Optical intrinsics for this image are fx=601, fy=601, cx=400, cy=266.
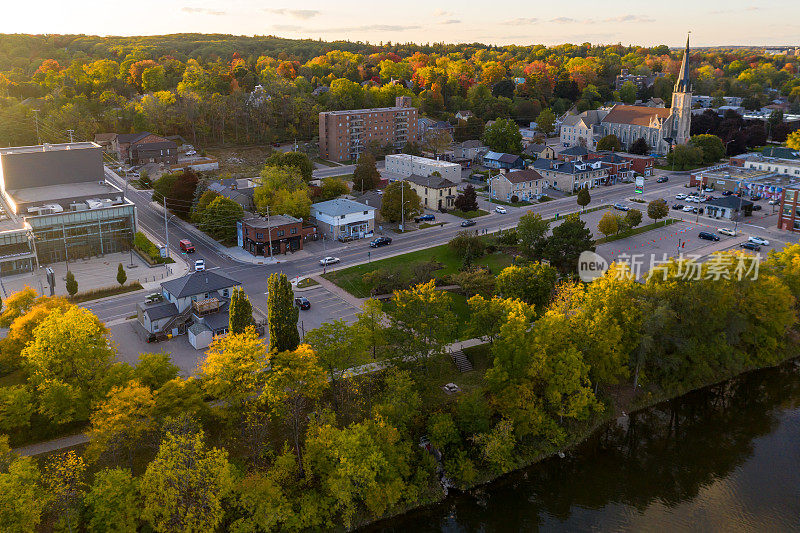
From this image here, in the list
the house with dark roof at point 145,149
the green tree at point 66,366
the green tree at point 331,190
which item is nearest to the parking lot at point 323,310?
the green tree at point 66,366

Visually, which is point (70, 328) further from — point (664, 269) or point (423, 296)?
point (664, 269)

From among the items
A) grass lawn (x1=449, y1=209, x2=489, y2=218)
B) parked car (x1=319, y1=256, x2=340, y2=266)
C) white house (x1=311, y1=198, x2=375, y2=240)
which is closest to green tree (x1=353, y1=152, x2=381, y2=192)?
grass lawn (x1=449, y1=209, x2=489, y2=218)

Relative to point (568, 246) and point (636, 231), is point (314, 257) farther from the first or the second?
point (636, 231)

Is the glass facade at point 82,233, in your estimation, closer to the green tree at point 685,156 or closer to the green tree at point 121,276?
the green tree at point 121,276

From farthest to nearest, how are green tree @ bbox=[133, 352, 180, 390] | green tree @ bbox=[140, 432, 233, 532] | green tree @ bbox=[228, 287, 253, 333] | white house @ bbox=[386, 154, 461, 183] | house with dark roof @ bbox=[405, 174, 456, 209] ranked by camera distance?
1. white house @ bbox=[386, 154, 461, 183]
2. house with dark roof @ bbox=[405, 174, 456, 209]
3. green tree @ bbox=[228, 287, 253, 333]
4. green tree @ bbox=[133, 352, 180, 390]
5. green tree @ bbox=[140, 432, 233, 532]

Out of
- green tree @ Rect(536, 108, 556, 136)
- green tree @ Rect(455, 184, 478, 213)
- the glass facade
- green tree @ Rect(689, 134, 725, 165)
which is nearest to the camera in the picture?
the glass facade

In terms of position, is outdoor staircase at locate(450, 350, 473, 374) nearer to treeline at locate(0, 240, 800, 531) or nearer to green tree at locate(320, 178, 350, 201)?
treeline at locate(0, 240, 800, 531)

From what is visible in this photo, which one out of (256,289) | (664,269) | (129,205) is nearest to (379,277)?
(256,289)
